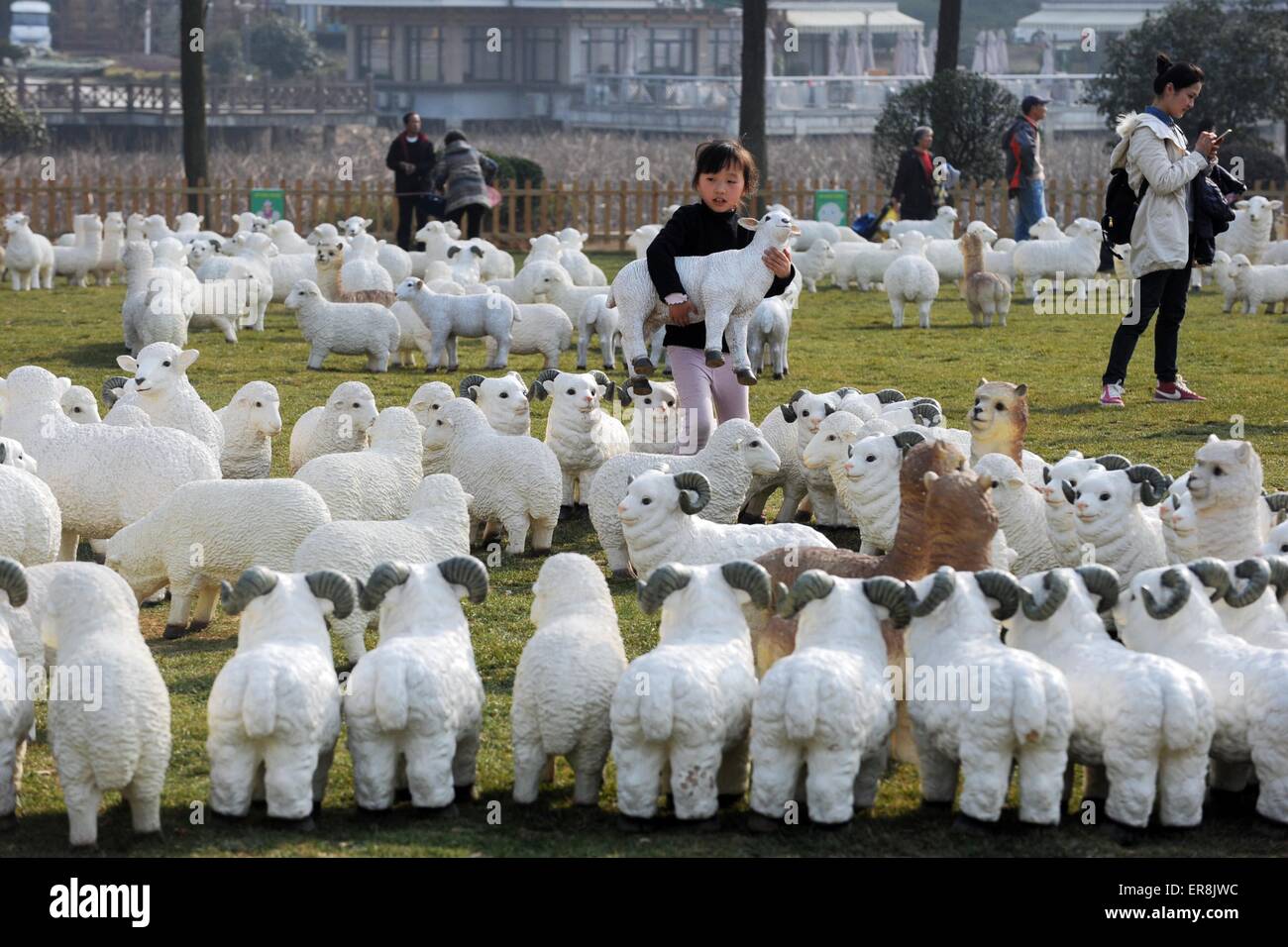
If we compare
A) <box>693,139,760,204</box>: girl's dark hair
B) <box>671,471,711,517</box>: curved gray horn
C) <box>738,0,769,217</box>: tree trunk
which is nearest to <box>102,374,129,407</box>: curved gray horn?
<box>693,139,760,204</box>: girl's dark hair

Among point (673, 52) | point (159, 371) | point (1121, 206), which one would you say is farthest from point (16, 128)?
point (159, 371)

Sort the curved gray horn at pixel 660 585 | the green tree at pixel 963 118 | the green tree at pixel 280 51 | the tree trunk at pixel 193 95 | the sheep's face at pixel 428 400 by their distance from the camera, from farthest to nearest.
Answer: the green tree at pixel 280 51
the green tree at pixel 963 118
the tree trunk at pixel 193 95
the sheep's face at pixel 428 400
the curved gray horn at pixel 660 585

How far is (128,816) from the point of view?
534cm

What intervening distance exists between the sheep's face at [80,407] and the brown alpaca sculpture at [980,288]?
35.5 ft

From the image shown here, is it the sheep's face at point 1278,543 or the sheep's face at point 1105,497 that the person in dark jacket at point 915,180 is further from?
the sheep's face at point 1278,543

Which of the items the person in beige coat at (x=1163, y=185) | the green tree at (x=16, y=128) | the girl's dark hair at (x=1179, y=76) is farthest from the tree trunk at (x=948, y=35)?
the green tree at (x=16, y=128)

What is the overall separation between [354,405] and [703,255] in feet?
6.43

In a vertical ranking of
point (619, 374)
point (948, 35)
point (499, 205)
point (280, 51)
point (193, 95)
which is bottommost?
point (619, 374)

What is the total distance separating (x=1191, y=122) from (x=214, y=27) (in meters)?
53.7

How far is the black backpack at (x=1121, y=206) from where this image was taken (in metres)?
11.9

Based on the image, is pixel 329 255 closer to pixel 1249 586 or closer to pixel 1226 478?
pixel 1226 478

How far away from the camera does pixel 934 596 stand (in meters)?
5.32

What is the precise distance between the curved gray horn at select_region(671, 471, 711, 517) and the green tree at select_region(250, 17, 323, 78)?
64.7 m
